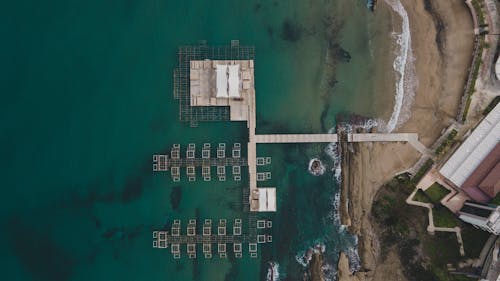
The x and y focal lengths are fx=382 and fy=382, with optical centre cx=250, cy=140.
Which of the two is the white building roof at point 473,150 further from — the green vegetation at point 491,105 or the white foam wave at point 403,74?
the white foam wave at point 403,74

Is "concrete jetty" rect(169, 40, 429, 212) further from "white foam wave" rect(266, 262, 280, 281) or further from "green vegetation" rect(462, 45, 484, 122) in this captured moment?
"white foam wave" rect(266, 262, 280, 281)

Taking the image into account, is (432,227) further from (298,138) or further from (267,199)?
(267,199)

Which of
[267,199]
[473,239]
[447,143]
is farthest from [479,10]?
→ [267,199]

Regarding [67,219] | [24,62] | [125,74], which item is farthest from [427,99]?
[24,62]

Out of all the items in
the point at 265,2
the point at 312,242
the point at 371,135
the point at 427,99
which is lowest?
the point at 312,242

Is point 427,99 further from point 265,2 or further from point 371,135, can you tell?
point 265,2

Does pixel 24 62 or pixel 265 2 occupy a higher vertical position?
pixel 265 2

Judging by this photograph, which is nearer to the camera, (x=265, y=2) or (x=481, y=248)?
(x=481, y=248)
